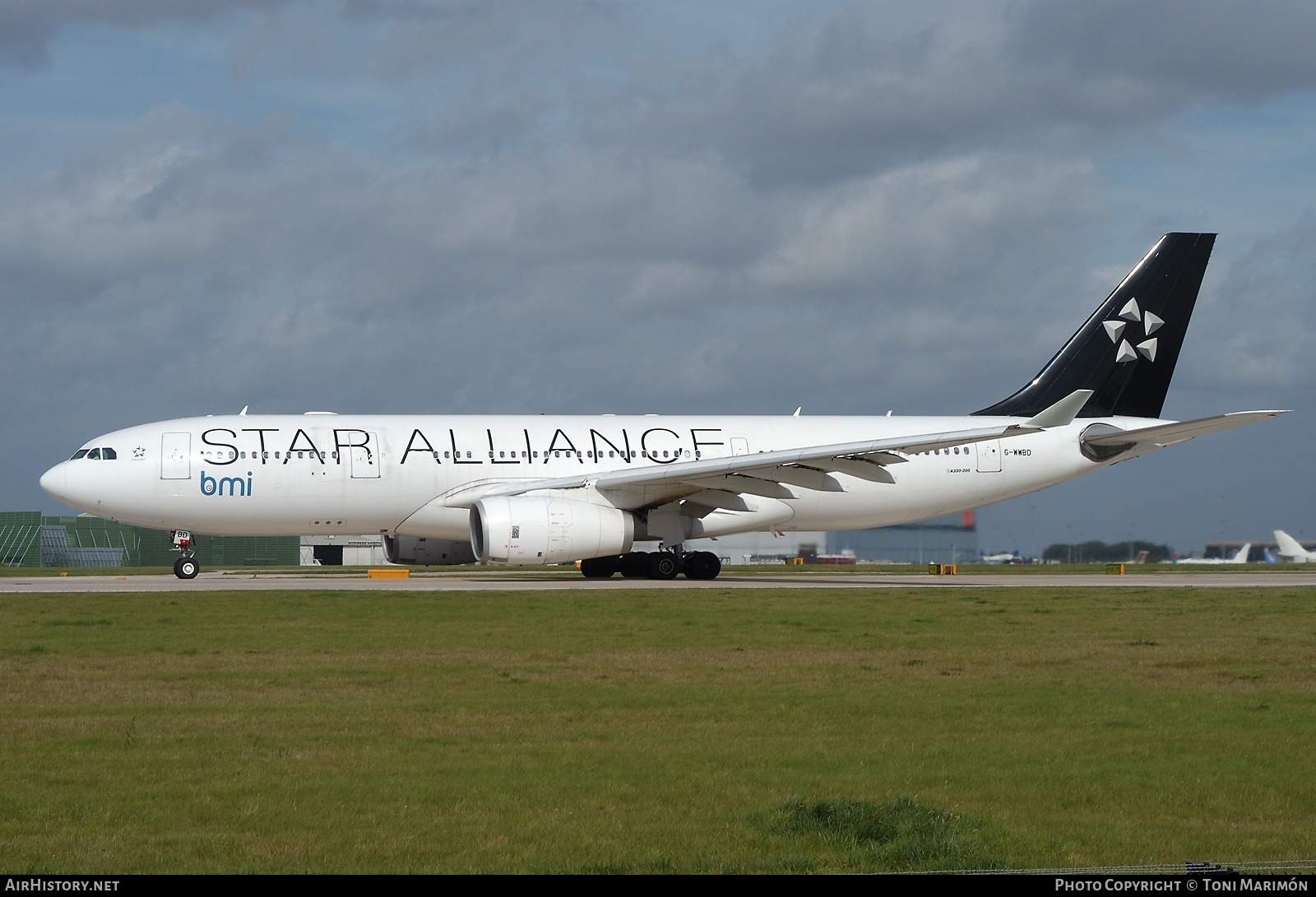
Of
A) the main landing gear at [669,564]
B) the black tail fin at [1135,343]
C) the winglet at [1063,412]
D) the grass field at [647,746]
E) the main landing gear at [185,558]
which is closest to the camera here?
the grass field at [647,746]

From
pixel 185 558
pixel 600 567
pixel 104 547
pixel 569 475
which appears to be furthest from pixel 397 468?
pixel 104 547

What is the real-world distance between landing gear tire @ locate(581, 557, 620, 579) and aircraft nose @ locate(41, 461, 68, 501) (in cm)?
1100

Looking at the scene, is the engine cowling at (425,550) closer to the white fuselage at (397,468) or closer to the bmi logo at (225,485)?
the white fuselage at (397,468)

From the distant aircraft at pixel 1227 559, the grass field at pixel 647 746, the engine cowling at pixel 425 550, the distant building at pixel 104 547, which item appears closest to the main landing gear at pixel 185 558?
the engine cowling at pixel 425 550

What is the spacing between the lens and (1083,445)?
32281 millimetres

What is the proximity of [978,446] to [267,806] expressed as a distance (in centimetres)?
2661

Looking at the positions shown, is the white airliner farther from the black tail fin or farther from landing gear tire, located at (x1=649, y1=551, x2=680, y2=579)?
the black tail fin

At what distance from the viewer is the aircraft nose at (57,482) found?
27844mm

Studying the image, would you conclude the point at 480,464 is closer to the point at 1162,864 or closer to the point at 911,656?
the point at 911,656

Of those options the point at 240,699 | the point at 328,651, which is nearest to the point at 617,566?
the point at 328,651

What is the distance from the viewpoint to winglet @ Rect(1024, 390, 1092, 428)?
25.2 meters

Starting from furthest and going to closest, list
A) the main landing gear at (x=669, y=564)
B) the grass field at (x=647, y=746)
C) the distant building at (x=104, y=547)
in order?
the distant building at (x=104, y=547) → the main landing gear at (x=669, y=564) → the grass field at (x=647, y=746)

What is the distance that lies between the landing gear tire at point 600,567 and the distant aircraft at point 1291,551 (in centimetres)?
3751

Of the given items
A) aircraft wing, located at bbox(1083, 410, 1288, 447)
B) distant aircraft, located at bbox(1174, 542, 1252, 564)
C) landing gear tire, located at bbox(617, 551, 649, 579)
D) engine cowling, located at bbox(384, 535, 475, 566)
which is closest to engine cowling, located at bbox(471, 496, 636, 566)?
A: landing gear tire, located at bbox(617, 551, 649, 579)
